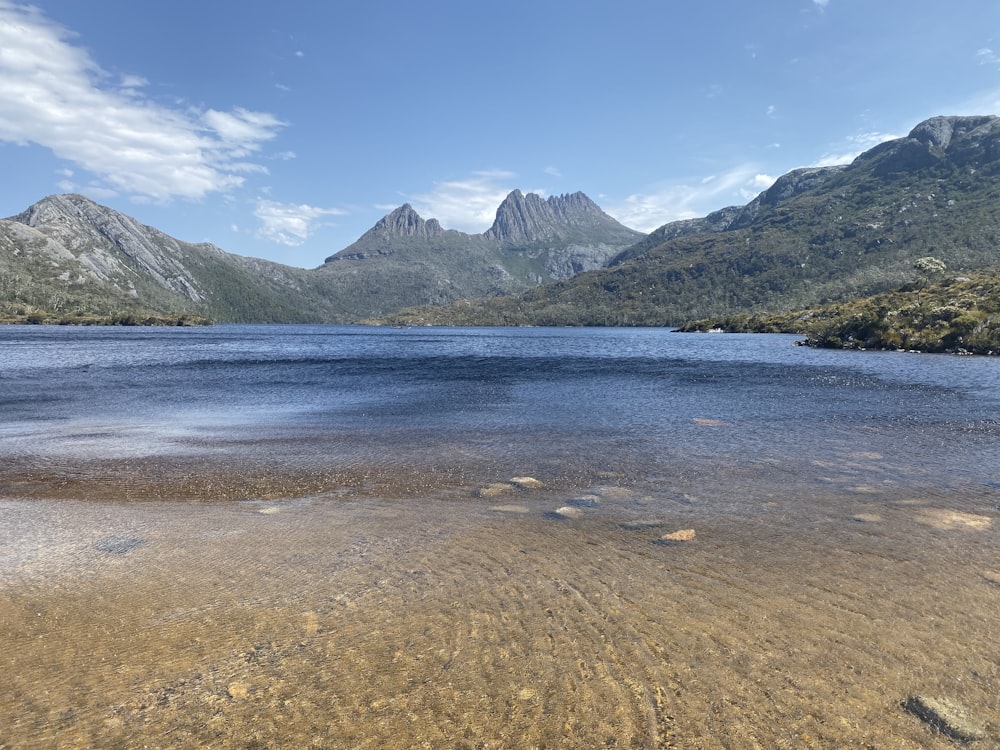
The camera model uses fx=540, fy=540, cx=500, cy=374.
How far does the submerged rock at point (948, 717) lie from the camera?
7.96 m

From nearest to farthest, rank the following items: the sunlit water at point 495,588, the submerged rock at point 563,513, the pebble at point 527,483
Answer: the sunlit water at point 495,588
the submerged rock at point 563,513
the pebble at point 527,483

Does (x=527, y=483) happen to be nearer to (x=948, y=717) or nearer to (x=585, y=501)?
(x=585, y=501)

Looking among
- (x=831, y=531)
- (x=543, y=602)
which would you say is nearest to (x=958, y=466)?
(x=831, y=531)

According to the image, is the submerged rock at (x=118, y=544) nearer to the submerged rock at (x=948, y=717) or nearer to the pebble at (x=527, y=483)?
the pebble at (x=527, y=483)

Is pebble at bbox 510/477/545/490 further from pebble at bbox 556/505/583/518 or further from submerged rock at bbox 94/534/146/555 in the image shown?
submerged rock at bbox 94/534/146/555

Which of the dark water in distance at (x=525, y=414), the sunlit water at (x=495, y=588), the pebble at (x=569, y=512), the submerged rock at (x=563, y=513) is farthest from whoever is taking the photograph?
the dark water in distance at (x=525, y=414)

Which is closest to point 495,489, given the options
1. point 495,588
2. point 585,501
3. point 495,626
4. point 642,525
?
point 585,501

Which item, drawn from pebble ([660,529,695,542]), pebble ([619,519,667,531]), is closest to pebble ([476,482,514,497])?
pebble ([619,519,667,531])

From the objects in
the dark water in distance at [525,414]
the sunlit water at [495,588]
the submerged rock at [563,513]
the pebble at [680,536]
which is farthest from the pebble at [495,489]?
the pebble at [680,536]

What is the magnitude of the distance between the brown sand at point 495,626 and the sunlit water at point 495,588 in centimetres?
6

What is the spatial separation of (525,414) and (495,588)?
28.5 metres

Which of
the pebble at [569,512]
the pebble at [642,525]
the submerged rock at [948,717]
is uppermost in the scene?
the submerged rock at [948,717]

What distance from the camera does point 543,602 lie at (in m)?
12.1

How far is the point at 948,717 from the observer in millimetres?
8305
